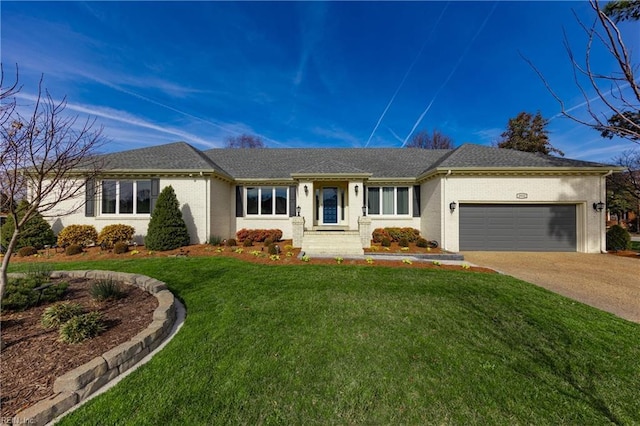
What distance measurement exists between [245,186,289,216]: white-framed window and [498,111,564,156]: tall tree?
82.2 ft

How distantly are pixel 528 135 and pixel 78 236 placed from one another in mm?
35877

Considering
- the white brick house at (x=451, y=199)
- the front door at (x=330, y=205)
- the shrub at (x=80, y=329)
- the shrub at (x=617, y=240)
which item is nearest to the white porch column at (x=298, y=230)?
the white brick house at (x=451, y=199)

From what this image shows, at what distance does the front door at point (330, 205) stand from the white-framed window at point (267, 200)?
213cm

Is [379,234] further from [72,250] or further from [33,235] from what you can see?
[33,235]

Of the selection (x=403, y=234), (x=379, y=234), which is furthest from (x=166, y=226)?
(x=403, y=234)

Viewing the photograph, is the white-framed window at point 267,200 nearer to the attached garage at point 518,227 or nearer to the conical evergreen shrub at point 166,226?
the conical evergreen shrub at point 166,226

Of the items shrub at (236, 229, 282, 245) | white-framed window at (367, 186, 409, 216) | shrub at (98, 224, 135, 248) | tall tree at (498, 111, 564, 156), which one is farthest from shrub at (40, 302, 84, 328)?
tall tree at (498, 111, 564, 156)

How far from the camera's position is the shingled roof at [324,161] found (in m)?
11.6

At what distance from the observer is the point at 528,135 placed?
963 inches

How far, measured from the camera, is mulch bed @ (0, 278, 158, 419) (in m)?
2.53

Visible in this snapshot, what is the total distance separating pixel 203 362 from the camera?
10.4 ft

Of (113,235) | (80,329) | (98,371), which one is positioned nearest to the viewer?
(98,371)

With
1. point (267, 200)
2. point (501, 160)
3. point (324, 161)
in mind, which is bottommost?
point (267, 200)

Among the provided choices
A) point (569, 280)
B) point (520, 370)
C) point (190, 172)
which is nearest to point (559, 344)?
point (520, 370)
